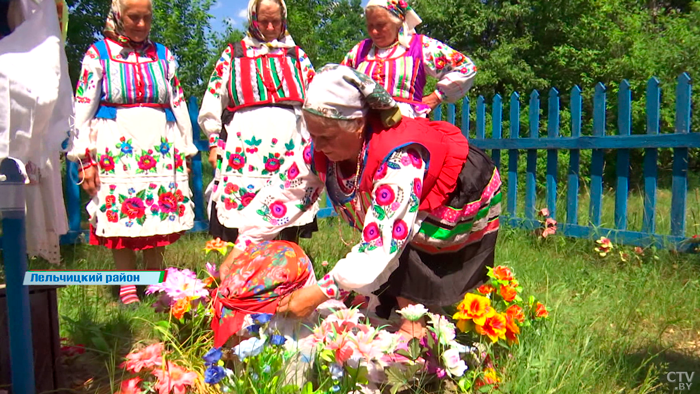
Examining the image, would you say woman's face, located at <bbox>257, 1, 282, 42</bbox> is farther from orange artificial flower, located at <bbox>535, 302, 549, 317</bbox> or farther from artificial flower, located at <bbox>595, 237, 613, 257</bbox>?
artificial flower, located at <bbox>595, 237, 613, 257</bbox>

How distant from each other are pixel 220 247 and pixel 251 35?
4.44ft

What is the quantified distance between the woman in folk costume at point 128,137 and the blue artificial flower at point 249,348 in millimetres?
1502

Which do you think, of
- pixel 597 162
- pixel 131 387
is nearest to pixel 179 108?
pixel 131 387

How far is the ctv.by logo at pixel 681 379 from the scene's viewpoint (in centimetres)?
198

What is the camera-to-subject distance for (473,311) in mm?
1851

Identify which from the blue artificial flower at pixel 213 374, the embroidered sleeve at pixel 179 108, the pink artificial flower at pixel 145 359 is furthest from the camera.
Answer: the embroidered sleeve at pixel 179 108

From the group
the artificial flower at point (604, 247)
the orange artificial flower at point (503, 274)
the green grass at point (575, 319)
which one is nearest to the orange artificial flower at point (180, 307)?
the green grass at point (575, 319)

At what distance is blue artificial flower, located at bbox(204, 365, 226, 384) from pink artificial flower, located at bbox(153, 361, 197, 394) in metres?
0.17

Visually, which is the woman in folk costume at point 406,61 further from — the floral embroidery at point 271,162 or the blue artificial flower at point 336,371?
the blue artificial flower at point 336,371

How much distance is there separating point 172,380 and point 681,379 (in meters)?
1.82

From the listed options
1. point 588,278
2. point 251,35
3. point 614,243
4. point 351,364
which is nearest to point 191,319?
point 351,364

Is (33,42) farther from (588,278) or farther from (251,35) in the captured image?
(588,278)

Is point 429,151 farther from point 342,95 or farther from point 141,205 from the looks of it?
point 141,205

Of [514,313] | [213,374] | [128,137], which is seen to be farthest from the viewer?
[128,137]
